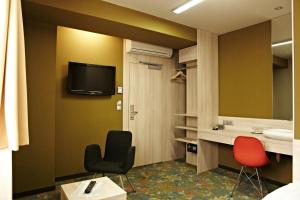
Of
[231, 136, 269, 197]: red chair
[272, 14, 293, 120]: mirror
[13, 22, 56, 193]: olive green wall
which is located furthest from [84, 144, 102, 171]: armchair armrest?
[272, 14, 293, 120]: mirror

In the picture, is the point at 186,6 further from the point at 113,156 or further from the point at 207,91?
the point at 113,156

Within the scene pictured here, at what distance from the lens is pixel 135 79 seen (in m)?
4.22

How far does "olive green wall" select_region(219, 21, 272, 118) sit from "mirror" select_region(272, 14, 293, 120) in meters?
0.08

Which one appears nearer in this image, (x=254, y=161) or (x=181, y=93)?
(x=254, y=161)

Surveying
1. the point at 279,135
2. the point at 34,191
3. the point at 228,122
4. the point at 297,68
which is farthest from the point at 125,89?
A: the point at 297,68

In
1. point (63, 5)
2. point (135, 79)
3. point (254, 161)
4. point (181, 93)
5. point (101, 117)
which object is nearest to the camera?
point (63, 5)

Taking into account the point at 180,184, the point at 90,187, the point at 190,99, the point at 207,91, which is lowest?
the point at 180,184

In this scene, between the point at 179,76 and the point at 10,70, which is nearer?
the point at 10,70

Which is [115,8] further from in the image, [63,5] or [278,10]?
[278,10]

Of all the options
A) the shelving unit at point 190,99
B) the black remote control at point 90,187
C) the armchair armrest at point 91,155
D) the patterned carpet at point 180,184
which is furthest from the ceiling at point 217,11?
the patterned carpet at point 180,184

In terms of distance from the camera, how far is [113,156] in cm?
332

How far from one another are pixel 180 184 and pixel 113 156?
3.76 feet

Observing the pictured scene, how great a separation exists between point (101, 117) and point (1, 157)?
2.52m

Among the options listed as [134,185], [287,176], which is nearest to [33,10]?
[134,185]
